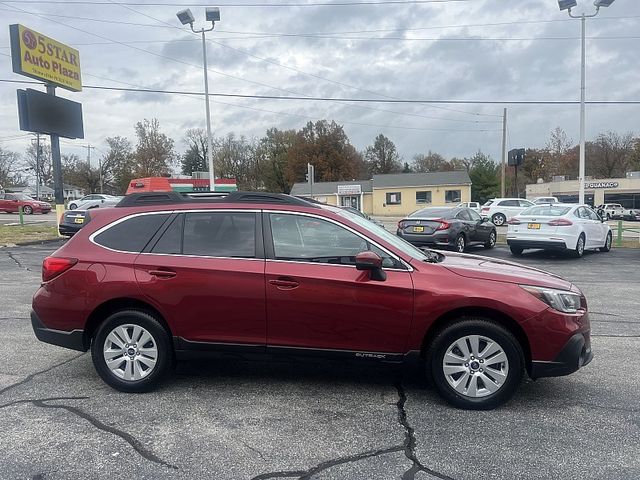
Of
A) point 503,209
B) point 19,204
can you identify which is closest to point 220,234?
point 503,209

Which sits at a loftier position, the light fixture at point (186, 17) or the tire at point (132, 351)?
the light fixture at point (186, 17)

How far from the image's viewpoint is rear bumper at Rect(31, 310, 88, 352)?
14.8 feet

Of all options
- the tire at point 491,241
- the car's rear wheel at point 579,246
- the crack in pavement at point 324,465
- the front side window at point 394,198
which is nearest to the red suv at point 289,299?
the crack in pavement at point 324,465

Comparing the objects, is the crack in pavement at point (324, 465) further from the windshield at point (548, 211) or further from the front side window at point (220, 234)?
the windshield at point (548, 211)

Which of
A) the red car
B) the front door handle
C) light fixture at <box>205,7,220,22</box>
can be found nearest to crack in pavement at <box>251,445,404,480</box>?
the front door handle

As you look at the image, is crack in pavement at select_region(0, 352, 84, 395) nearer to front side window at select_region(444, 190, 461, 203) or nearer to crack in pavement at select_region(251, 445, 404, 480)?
crack in pavement at select_region(251, 445, 404, 480)

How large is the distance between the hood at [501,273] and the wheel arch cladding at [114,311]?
2503mm

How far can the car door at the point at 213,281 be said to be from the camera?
4242 millimetres

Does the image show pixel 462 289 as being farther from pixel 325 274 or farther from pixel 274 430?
pixel 274 430

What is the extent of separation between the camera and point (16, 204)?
128 ft

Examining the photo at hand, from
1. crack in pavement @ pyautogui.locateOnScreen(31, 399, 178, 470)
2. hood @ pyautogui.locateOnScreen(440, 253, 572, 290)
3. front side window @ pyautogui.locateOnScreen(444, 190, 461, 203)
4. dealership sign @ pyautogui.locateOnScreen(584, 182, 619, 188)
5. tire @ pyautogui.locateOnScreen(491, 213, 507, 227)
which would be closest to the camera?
crack in pavement @ pyautogui.locateOnScreen(31, 399, 178, 470)

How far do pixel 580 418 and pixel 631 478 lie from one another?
0.87 metres

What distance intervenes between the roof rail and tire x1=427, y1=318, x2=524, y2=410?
165 centimetres

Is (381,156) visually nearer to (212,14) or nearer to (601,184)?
(601,184)
